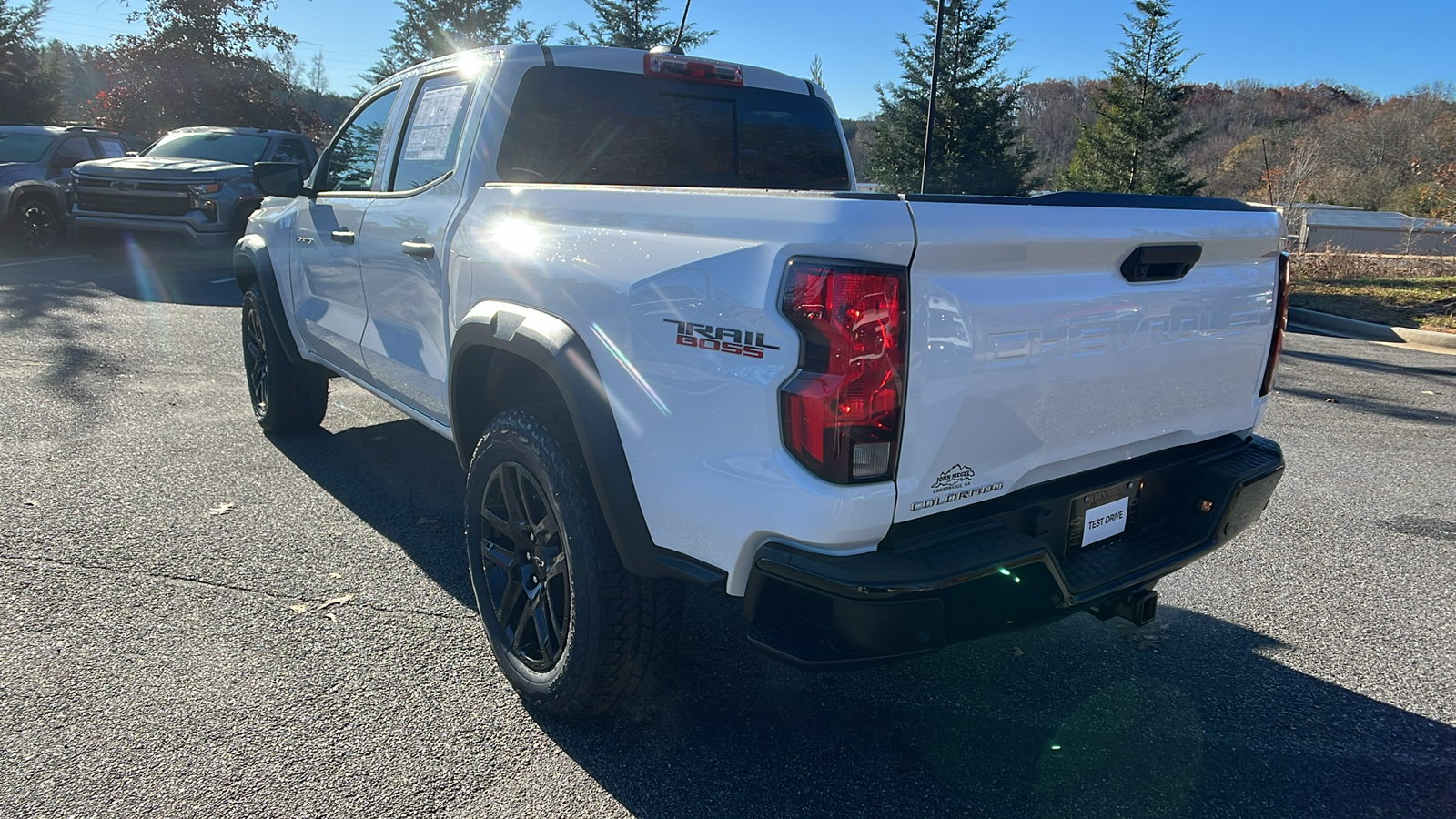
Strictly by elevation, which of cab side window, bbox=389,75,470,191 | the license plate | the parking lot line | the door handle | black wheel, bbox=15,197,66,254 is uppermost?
cab side window, bbox=389,75,470,191

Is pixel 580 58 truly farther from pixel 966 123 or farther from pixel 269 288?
pixel 966 123

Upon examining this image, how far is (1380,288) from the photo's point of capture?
1612 centimetres

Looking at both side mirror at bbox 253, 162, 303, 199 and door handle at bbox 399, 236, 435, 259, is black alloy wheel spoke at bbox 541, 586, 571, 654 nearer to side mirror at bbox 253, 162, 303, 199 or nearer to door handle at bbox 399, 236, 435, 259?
door handle at bbox 399, 236, 435, 259

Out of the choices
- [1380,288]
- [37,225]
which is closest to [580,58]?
[37,225]

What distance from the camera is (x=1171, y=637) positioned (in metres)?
3.36

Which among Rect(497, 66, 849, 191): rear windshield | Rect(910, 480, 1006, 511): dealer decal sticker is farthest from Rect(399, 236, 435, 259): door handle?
Rect(910, 480, 1006, 511): dealer decal sticker

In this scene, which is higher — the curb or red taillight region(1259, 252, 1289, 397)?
red taillight region(1259, 252, 1289, 397)

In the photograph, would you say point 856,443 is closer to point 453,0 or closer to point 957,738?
point 957,738

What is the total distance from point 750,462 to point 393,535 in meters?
2.64

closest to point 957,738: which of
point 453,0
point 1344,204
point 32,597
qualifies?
point 32,597

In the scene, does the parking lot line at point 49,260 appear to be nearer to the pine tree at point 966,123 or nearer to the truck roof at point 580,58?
the truck roof at point 580,58

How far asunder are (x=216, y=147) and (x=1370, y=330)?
51.4 feet

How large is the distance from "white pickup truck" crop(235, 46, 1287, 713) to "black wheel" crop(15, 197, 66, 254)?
13.4 m

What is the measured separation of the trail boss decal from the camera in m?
2.02
